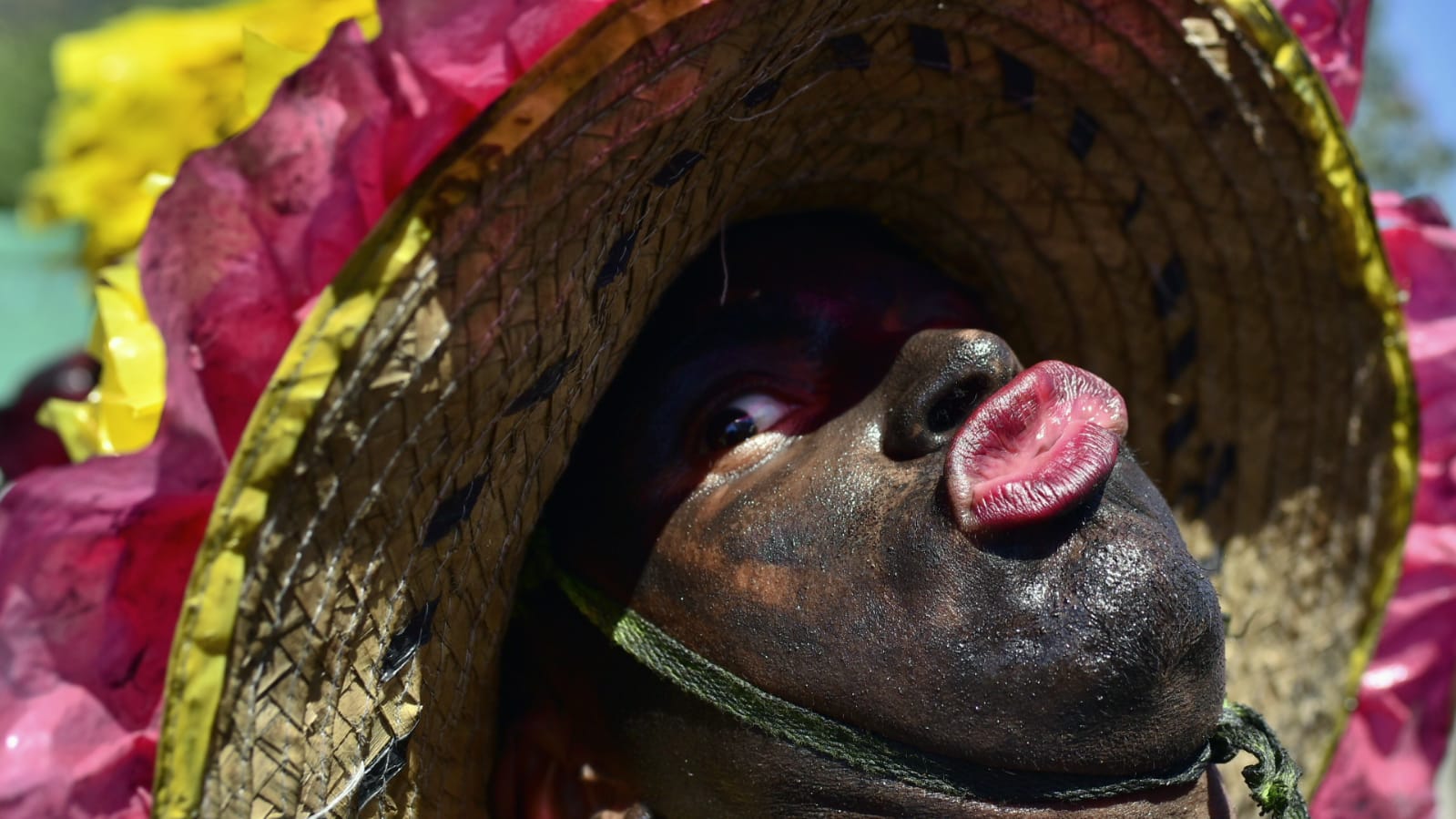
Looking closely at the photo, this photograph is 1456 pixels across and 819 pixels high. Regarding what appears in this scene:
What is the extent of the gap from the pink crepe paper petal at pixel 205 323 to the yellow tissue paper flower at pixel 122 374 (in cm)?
11

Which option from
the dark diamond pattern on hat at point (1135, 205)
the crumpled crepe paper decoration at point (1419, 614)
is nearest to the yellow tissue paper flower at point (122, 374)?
the dark diamond pattern on hat at point (1135, 205)

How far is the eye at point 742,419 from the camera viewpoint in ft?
3.80

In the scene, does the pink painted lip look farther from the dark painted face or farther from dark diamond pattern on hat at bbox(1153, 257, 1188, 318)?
dark diamond pattern on hat at bbox(1153, 257, 1188, 318)

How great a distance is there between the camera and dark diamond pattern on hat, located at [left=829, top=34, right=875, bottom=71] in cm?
105

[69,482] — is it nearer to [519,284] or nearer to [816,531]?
[519,284]

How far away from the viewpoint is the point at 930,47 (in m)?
1.14

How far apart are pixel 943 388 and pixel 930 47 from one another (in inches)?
12.7

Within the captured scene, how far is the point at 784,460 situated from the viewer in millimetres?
1110

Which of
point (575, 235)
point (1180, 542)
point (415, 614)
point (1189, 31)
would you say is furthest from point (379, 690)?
point (1189, 31)

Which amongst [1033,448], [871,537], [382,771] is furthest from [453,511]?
[1033,448]

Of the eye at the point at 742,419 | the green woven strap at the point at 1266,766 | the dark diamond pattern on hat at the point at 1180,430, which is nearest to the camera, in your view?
the green woven strap at the point at 1266,766

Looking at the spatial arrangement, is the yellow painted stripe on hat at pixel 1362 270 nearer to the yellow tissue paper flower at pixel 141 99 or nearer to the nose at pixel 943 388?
the nose at pixel 943 388

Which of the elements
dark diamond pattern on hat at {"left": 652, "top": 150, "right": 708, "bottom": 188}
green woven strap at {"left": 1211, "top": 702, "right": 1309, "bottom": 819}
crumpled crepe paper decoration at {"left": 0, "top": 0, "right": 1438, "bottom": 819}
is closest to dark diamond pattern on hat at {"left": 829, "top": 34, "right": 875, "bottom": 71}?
dark diamond pattern on hat at {"left": 652, "top": 150, "right": 708, "bottom": 188}

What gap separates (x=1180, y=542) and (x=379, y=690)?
0.62 metres
